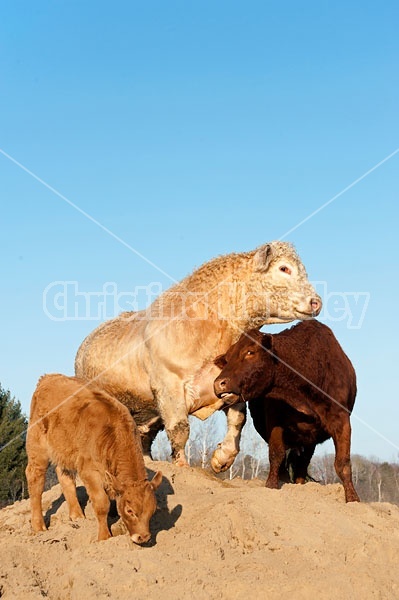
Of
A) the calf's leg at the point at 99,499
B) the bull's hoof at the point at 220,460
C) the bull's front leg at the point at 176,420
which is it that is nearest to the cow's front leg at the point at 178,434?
the bull's front leg at the point at 176,420

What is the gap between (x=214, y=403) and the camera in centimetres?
1193

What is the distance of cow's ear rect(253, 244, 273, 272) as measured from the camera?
39.3 feet

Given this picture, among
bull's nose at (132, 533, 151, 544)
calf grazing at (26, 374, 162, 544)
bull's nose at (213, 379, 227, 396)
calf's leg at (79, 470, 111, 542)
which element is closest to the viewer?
bull's nose at (132, 533, 151, 544)

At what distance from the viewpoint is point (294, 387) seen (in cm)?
1076

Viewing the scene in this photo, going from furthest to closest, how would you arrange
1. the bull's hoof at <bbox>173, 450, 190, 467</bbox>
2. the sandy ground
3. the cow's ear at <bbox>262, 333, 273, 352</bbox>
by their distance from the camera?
the bull's hoof at <bbox>173, 450, 190, 467</bbox> → the cow's ear at <bbox>262, 333, 273, 352</bbox> → the sandy ground

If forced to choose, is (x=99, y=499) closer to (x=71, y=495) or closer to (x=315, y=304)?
(x=71, y=495)

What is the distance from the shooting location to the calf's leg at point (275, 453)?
10992 mm

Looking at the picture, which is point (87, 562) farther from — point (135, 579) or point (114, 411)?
point (114, 411)

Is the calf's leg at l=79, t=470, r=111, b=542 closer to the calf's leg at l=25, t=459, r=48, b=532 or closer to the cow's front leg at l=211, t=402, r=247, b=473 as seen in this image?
the calf's leg at l=25, t=459, r=48, b=532

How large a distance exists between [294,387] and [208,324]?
185 cm

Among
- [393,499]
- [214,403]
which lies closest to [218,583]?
[214,403]

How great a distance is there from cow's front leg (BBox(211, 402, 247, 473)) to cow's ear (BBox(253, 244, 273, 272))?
2021 millimetres

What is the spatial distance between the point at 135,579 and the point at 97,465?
5.72 ft

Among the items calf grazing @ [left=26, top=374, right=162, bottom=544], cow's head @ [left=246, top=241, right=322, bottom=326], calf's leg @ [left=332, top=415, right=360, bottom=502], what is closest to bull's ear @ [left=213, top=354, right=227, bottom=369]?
cow's head @ [left=246, top=241, right=322, bottom=326]
